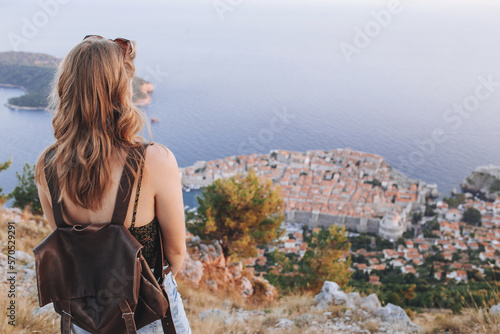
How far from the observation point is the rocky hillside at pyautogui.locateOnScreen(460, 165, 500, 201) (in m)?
20.7

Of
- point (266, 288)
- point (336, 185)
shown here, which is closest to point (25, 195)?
point (266, 288)

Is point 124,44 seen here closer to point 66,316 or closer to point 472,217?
point 66,316

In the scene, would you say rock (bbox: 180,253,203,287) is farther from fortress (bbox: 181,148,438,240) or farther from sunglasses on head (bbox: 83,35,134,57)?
fortress (bbox: 181,148,438,240)

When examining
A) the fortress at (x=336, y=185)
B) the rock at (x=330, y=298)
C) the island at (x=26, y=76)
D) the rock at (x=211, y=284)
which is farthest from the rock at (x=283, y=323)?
the island at (x=26, y=76)

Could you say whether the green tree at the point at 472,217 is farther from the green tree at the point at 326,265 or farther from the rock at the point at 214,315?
the rock at the point at 214,315

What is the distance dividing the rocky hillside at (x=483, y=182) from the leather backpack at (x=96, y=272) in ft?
78.2

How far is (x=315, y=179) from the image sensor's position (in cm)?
2284

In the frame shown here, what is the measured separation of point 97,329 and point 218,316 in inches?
60.4

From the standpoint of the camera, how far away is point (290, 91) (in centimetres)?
3089

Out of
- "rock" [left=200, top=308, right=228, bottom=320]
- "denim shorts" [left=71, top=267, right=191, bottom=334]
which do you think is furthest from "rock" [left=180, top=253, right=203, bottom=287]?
"denim shorts" [left=71, top=267, right=191, bottom=334]

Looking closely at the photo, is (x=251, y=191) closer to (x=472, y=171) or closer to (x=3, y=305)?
(x=3, y=305)

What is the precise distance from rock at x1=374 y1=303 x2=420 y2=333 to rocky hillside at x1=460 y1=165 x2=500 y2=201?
71.1ft

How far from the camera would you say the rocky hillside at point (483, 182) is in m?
20.7

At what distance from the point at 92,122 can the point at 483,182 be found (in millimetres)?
24356
